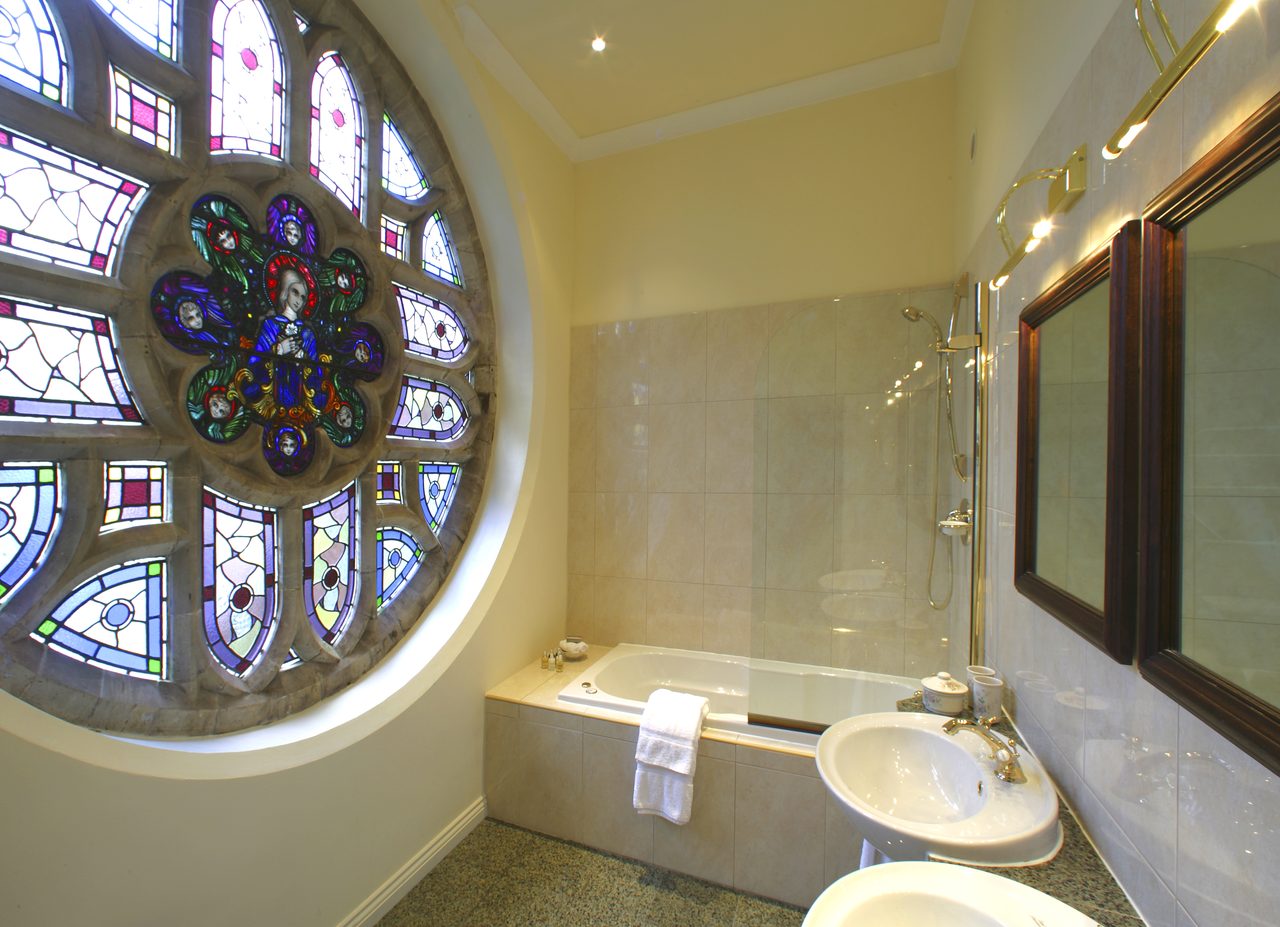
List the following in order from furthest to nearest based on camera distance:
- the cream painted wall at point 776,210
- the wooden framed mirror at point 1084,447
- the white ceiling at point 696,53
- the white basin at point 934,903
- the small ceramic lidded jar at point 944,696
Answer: the cream painted wall at point 776,210, the white ceiling at point 696,53, the small ceramic lidded jar at point 944,696, the wooden framed mirror at point 1084,447, the white basin at point 934,903

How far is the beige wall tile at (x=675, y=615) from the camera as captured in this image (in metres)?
2.74

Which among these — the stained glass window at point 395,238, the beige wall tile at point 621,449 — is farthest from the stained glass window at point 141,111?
the beige wall tile at point 621,449

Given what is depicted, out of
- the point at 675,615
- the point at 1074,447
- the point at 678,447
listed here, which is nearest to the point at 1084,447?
the point at 1074,447

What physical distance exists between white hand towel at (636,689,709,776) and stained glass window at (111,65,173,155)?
7.09ft

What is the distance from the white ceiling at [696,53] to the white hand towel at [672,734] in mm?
2550

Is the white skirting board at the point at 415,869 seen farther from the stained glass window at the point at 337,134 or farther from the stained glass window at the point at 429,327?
the stained glass window at the point at 337,134

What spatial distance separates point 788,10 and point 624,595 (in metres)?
2.55

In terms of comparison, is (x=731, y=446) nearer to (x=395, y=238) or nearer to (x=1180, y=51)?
(x=395, y=238)

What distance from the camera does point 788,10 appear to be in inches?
83.4

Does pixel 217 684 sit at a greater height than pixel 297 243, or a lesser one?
lesser

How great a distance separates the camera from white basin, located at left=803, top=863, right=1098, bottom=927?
2.62ft

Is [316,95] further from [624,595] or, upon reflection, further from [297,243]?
[624,595]

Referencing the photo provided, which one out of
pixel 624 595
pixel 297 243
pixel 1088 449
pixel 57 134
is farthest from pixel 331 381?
pixel 1088 449

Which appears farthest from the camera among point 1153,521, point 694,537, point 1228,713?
point 694,537
